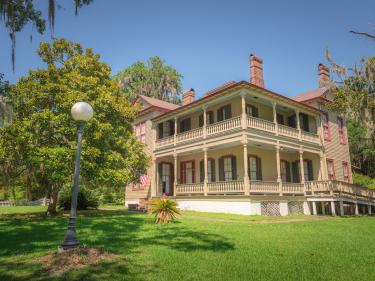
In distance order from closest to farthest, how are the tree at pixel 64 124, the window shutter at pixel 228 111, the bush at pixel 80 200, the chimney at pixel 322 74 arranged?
the tree at pixel 64 124, the bush at pixel 80 200, the window shutter at pixel 228 111, the chimney at pixel 322 74

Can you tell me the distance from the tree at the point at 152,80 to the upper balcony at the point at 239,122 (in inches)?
852

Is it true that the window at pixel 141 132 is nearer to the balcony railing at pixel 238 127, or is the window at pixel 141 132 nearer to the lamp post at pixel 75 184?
the balcony railing at pixel 238 127

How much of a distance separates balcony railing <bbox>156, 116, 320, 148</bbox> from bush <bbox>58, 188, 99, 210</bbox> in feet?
20.9

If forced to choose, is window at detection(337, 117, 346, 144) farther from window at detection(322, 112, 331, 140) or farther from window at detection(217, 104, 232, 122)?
window at detection(217, 104, 232, 122)

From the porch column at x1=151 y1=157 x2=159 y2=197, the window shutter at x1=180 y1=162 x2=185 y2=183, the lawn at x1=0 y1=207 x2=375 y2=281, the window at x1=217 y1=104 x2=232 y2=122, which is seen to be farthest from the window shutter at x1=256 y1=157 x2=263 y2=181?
the lawn at x1=0 y1=207 x2=375 y2=281

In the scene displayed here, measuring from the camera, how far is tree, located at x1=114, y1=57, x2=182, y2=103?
4438cm

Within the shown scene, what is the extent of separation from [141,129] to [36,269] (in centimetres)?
2028

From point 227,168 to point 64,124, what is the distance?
1081cm

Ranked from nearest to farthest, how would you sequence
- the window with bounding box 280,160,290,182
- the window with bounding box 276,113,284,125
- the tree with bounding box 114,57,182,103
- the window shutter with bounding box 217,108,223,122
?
the window shutter with bounding box 217,108,223,122
the window with bounding box 280,160,290,182
the window with bounding box 276,113,284,125
the tree with bounding box 114,57,182,103

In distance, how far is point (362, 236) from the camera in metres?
8.59

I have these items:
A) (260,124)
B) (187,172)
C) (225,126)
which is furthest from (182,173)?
(260,124)

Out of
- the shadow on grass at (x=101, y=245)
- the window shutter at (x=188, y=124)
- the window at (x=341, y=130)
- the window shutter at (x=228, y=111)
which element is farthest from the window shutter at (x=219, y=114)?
the shadow on grass at (x=101, y=245)

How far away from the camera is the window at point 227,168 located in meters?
19.8

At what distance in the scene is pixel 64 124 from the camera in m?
13.6
